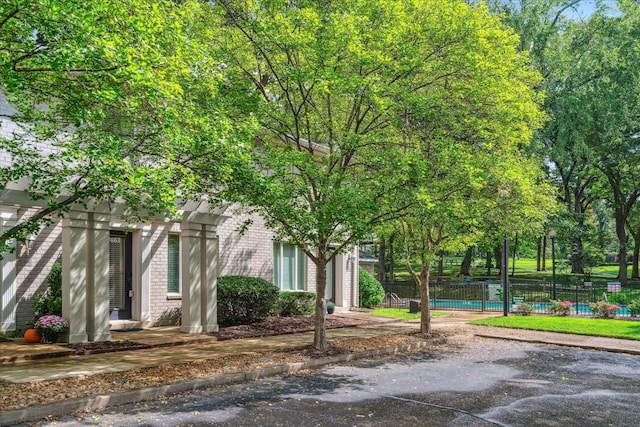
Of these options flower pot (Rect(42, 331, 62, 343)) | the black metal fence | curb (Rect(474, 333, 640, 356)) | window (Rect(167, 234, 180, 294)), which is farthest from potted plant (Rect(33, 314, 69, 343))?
the black metal fence

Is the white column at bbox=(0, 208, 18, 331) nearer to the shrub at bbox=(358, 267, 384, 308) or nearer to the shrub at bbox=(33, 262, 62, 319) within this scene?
the shrub at bbox=(33, 262, 62, 319)

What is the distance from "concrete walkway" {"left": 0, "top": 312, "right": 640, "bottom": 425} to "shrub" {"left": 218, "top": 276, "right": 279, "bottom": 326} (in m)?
1.91

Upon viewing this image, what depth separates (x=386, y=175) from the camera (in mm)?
12758

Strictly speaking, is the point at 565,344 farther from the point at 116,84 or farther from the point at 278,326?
the point at 116,84

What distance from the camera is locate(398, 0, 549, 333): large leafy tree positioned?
42.8 ft

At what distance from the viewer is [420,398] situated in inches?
362

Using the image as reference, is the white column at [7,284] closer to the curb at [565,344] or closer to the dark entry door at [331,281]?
the dark entry door at [331,281]

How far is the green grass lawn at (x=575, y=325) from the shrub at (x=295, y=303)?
6180mm

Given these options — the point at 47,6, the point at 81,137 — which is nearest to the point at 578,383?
the point at 81,137

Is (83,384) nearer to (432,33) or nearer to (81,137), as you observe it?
(81,137)

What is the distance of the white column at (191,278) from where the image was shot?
15.3 m

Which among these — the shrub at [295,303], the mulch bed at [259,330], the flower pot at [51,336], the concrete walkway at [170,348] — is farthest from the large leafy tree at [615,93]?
the flower pot at [51,336]

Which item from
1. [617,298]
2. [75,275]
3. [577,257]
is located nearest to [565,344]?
[75,275]

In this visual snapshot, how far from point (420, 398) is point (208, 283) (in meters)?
8.29
